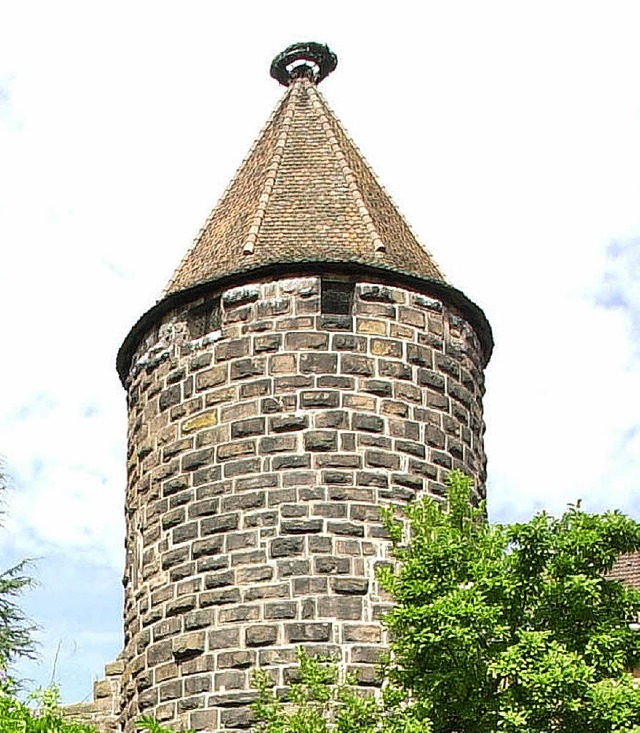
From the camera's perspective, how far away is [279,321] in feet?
45.5

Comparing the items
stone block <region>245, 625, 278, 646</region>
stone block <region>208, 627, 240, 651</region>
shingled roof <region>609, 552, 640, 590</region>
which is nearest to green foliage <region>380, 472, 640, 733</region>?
stone block <region>245, 625, 278, 646</region>

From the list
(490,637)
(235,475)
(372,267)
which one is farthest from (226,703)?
(372,267)

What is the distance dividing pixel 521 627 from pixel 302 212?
17.9 feet

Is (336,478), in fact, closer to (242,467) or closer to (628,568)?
(242,467)

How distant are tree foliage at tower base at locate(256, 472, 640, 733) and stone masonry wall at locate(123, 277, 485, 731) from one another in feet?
4.15

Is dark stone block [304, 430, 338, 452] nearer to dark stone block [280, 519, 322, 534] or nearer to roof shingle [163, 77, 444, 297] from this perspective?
dark stone block [280, 519, 322, 534]

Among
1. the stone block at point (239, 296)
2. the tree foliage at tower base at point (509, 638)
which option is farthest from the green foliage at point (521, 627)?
the stone block at point (239, 296)

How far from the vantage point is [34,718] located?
9516 mm

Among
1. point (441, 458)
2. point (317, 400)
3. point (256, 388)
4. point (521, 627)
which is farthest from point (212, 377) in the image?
point (521, 627)

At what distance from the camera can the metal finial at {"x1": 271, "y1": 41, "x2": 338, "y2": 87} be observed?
17.3 m

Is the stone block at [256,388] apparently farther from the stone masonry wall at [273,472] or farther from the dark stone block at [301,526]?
the dark stone block at [301,526]

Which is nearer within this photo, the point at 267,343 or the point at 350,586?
the point at 350,586

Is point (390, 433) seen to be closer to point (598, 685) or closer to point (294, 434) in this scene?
point (294, 434)

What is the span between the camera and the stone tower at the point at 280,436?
12992 millimetres
